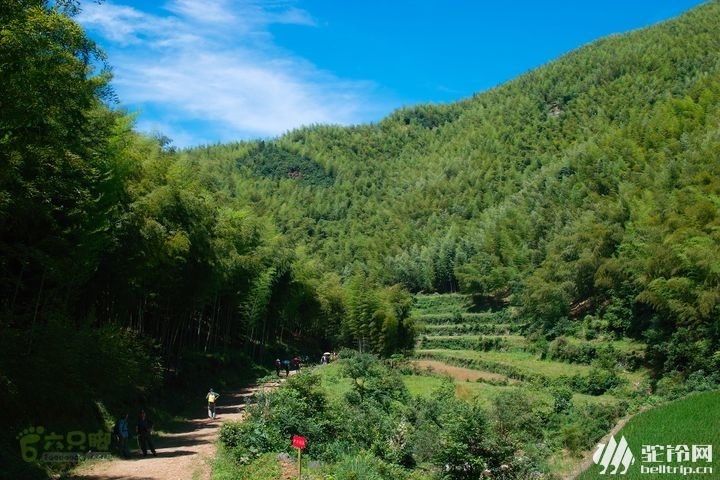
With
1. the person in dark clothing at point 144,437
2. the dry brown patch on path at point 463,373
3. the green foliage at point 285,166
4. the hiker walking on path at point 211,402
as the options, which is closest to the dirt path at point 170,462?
the person in dark clothing at point 144,437

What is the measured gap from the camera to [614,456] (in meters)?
13.7

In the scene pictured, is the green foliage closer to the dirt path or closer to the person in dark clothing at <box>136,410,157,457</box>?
the dirt path

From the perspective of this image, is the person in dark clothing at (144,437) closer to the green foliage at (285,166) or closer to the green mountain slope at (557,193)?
the green mountain slope at (557,193)

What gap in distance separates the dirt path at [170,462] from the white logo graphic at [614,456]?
8.68m

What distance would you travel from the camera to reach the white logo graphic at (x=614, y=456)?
13102mm

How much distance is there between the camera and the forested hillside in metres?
11.5

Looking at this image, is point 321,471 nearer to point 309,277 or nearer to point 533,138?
point 309,277

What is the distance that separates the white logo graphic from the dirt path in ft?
28.5

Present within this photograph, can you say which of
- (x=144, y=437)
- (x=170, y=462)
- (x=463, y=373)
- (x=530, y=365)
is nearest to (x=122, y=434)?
(x=144, y=437)

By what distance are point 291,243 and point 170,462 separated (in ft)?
165

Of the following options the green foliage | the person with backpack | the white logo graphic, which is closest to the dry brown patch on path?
the white logo graphic

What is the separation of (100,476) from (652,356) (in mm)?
33805

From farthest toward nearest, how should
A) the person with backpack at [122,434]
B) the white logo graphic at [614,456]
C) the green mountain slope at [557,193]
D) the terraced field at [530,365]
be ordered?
1. the green mountain slope at [557,193]
2. the terraced field at [530,365]
3. the person with backpack at [122,434]
4. the white logo graphic at [614,456]

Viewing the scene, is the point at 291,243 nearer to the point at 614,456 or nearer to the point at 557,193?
the point at 557,193
